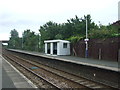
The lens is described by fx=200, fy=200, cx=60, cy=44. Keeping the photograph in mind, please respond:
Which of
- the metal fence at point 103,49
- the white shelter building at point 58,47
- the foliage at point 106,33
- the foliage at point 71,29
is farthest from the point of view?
the foliage at point 71,29

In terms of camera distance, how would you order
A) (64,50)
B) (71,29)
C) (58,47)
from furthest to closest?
(71,29) → (64,50) → (58,47)

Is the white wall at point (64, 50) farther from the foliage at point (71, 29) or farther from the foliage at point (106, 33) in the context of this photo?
the foliage at point (71, 29)

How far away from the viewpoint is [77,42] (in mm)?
32000

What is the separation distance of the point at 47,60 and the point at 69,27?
1075 inches

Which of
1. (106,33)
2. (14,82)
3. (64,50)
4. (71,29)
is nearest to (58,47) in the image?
(64,50)

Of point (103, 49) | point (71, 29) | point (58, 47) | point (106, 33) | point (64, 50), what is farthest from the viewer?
point (71, 29)

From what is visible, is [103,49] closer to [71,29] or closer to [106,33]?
[106,33]

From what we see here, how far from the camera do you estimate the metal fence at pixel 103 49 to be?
21438mm

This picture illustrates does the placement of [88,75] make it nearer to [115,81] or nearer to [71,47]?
[115,81]

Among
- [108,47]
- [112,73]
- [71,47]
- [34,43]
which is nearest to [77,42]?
[71,47]

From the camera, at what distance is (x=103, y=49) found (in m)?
23.8

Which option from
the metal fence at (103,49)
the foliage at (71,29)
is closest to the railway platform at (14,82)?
the metal fence at (103,49)

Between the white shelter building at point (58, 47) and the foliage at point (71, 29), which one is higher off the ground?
the foliage at point (71, 29)

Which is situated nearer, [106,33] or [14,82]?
[14,82]
